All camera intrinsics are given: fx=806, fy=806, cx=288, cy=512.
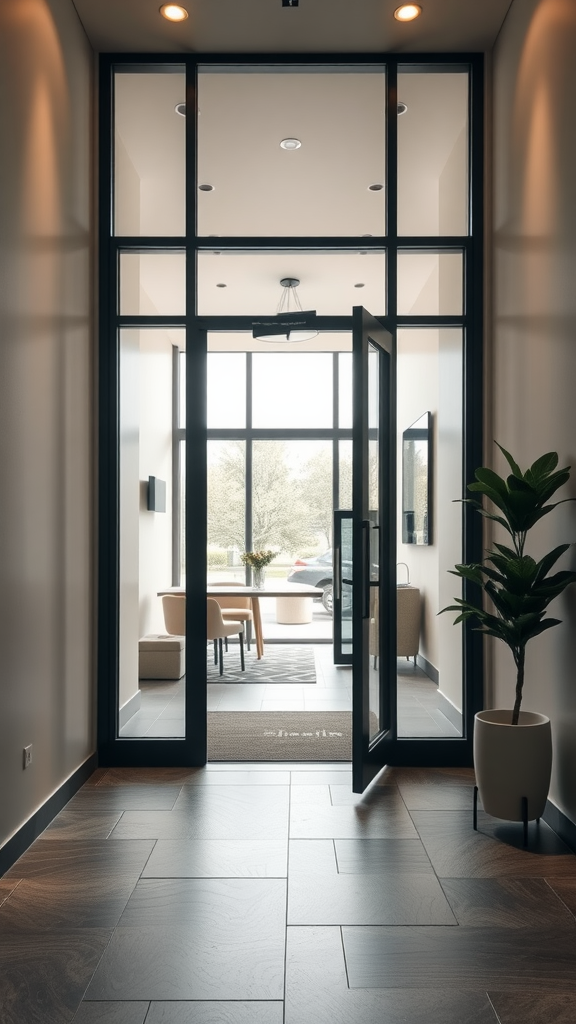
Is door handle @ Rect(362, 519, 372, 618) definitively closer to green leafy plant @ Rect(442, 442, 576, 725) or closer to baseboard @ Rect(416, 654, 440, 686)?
green leafy plant @ Rect(442, 442, 576, 725)

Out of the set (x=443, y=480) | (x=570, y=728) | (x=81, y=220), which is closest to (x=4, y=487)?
(x=81, y=220)

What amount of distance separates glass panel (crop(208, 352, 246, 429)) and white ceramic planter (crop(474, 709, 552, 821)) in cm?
645

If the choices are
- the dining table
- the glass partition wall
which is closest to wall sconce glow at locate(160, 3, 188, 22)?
the glass partition wall

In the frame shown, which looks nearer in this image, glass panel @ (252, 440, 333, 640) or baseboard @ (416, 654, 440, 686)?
baseboard @ (416, 654, 440, 686)

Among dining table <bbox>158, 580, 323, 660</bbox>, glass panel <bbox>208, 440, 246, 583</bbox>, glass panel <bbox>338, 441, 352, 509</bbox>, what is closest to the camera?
dining table <bbox>158, 580, 323, 660</bbox>

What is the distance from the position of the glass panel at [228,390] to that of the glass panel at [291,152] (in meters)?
4.47

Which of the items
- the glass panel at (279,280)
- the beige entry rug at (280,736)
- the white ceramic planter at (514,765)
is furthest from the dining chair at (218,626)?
the white ceramic planter at (514,765)

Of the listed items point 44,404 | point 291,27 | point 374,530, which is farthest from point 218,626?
point 291,27

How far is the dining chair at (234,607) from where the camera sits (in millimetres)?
7246

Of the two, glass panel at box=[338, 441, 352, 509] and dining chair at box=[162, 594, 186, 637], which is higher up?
glass panel at box=[338, 441, 352, 509]

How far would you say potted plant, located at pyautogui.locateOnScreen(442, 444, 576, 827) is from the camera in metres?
3.15

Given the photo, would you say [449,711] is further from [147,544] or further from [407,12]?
[407,12]

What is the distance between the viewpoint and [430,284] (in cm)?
438

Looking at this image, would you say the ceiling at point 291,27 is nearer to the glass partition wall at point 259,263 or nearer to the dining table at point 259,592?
the glass partition wall at point 259,263
